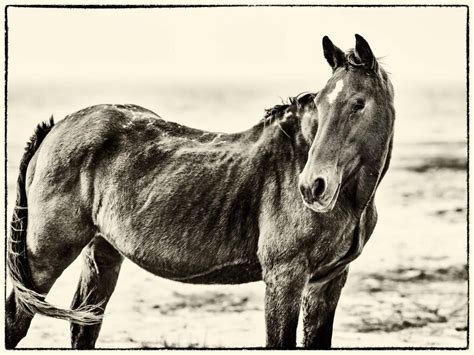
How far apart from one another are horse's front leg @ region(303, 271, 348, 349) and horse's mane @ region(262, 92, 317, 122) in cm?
97

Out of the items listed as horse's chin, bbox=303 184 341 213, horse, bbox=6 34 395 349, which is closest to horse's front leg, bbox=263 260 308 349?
horse, bbox=6 34 395 349

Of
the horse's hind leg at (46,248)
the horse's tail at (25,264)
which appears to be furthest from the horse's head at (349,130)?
the horse's tail at (25,264)

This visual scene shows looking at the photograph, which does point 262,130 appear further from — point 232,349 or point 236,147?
point 232,349

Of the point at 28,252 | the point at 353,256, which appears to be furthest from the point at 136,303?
the point at 353,256

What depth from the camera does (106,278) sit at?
4.90m

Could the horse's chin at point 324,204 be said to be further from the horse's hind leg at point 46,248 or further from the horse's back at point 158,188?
the horse's hind leg at point 46,248

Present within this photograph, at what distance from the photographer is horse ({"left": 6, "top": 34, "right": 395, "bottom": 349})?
398cm

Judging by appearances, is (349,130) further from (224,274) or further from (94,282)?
(94,282)

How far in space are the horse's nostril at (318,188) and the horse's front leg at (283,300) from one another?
15.9 inches

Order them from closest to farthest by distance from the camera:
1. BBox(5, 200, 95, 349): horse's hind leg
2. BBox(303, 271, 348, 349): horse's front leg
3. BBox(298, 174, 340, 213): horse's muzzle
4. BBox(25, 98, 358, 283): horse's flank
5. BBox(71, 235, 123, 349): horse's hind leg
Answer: BBox(298, 174, 340, 213): horse's muzzle → BBox(25, 98, 358, 283): horse's flank → BBox(303, 271, 348, 349): horse's front leg → BBox(5, 200, 95, 349): horse's hind leg → BBox(71, 235, 123, 349): horse's hind leg

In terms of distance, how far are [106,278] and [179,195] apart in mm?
882

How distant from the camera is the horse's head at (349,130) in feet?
12.6

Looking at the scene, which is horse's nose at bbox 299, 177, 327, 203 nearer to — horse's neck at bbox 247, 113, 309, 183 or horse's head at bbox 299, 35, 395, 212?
horse's head at bbox 299, 35, 395, 212

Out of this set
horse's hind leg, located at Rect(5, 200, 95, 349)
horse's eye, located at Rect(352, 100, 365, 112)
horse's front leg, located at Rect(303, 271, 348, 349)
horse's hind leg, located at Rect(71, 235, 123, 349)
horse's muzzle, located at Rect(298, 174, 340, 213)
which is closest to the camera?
horse's muzzle, located at Rect(298, 174, 340, 213)
